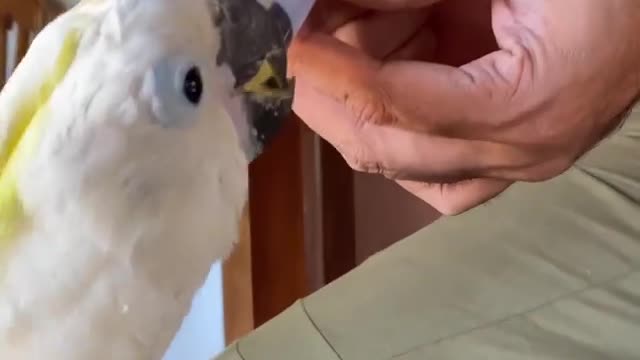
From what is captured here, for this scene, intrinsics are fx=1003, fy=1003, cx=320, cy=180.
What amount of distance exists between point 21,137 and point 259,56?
0.09 m

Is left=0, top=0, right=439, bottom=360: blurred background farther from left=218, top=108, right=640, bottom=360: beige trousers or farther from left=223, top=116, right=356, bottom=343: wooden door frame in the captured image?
left=218, top=108, right=640, bottom=360: beige trousers

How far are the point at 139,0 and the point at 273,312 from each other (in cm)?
69

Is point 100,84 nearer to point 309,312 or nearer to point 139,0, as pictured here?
point 139,0

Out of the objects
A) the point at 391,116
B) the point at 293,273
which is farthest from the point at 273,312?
the point at 391,116

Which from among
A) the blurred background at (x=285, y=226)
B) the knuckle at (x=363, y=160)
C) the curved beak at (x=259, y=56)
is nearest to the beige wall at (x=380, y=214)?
the blurred background at (x=285, y=226)

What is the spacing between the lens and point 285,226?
39.2 inches

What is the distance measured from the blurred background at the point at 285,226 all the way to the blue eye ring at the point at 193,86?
22.5 inches

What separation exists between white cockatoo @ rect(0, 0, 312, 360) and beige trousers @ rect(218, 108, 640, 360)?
1.24 feet

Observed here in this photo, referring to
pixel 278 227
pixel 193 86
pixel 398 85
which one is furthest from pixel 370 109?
pixel 278 227

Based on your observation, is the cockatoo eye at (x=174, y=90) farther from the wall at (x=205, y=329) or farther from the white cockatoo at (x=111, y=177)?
the wall at (x=205, y=329)

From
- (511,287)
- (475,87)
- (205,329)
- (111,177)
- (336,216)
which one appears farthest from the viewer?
(336,216)

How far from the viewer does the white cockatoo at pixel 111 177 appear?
0.99ft

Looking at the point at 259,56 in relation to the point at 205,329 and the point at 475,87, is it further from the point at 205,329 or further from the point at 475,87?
the point at 205,329

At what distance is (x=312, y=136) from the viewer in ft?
3.37
